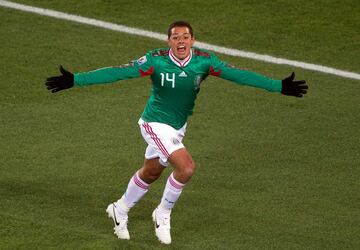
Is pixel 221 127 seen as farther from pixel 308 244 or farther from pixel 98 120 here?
pixel 308 244

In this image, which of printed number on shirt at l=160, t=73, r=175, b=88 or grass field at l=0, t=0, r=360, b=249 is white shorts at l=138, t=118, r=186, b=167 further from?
grass field at l=0, t=0, r=360, b=249

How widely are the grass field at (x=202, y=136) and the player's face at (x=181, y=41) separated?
1.82 meters

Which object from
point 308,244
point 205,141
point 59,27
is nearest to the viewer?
point 308,244

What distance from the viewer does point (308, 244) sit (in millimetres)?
10758

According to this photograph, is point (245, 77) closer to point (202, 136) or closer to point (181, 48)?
point (181, 48)

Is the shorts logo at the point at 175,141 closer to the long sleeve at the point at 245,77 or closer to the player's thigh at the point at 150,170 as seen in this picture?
the player's thigh at the point at 150,170

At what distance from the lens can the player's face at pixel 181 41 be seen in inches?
415

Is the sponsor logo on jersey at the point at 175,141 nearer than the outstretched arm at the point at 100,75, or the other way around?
the outstretched arm at the point at 100,75

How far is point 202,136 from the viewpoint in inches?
539

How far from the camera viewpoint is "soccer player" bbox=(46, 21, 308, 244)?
34.6 ft

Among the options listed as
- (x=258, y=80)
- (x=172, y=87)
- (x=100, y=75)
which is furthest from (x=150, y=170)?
(x=258, y=80)

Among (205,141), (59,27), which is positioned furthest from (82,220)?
(59,27)

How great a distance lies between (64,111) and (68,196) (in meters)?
2.73

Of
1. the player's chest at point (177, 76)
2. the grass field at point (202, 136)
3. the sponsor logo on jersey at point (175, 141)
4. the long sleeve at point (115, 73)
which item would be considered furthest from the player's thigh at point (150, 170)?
the long sleeve at point (115, 73)
